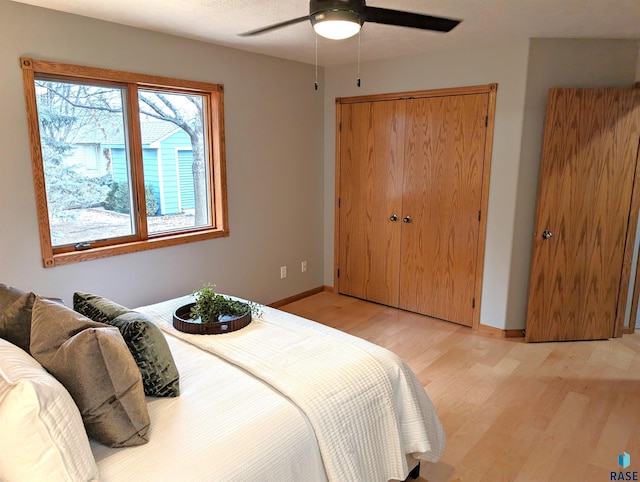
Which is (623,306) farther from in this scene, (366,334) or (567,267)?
(366,334)

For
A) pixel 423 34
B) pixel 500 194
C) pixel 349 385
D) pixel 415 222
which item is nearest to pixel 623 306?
pixel 500 194

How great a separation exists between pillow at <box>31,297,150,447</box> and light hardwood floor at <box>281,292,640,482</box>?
143 cm

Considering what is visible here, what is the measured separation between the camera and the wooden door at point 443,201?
3.63m

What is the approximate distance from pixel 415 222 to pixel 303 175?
1.22 metres

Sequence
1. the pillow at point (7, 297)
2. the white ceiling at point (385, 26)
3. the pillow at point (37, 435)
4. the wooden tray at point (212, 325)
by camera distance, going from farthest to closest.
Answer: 1. the white ceiling at point (385, 26)
2. the wooden tray at point (212, 325)
3. the pillow at point (7, 297)
4. the pillow at point (37, 435)

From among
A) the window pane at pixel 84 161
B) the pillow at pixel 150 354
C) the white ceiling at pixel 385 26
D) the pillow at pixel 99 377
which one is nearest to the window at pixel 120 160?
the window pane at pixel 84 161

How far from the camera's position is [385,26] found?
296 cm

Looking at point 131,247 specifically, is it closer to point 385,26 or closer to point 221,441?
point 221,441

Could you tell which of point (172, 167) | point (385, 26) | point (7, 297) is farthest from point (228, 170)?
point (7, 297)

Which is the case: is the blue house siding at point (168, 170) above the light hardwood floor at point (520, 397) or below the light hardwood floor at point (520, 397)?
above

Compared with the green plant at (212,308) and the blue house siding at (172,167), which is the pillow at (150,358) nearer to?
the green plant at (212,308)

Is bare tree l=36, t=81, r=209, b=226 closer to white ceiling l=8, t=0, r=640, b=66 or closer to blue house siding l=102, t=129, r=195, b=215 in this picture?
blue house siding l=102, t=129, r=195, b=215

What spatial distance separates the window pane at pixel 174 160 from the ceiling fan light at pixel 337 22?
74.2 inches

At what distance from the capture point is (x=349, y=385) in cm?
171
